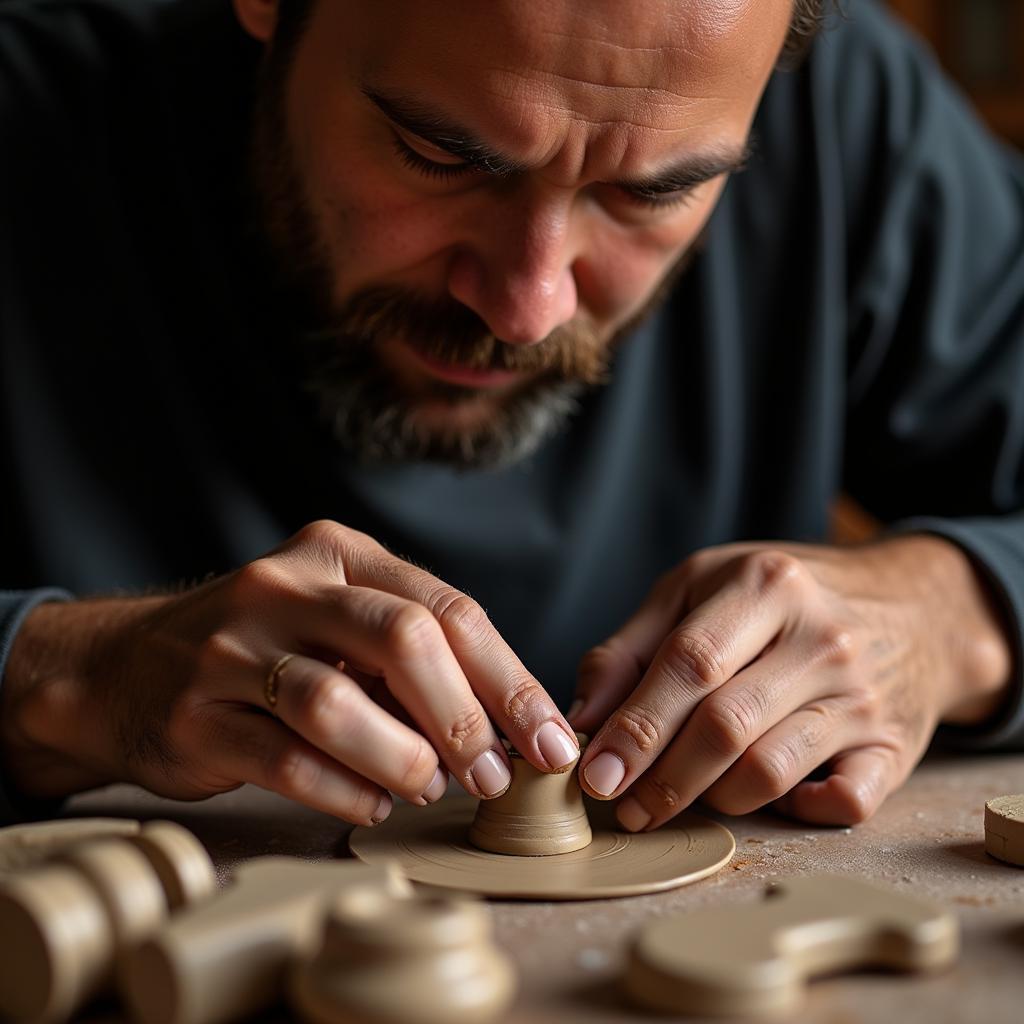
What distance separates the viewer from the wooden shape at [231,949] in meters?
0.75

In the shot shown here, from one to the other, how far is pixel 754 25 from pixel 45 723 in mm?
983

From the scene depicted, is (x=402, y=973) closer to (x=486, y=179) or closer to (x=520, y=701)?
(x=520, y=701)

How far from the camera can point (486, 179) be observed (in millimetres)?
1280

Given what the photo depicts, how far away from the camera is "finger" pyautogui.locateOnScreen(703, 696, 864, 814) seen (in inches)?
46.6

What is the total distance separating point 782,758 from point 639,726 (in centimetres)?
16

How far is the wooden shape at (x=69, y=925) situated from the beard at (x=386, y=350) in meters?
0.78

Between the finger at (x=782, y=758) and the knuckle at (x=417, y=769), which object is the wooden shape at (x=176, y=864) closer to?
the knuckle at (x=417, y=769)

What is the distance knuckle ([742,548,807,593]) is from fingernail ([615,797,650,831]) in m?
0.25

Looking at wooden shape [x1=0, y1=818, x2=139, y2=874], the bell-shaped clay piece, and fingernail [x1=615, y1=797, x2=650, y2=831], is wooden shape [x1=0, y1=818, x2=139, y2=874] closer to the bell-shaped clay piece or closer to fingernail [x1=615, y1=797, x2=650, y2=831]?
the bell-shaped clay piece

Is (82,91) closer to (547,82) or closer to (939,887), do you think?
(547,82)

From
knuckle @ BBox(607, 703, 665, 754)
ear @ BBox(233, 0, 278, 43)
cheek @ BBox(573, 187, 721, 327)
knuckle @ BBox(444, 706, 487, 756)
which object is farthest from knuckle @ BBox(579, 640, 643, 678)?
ear @ BBox(233, 0, 278, 43)

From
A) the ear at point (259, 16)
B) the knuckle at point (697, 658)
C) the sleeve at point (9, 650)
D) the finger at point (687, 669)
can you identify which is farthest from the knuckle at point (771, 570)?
the ear at point (259, 16)

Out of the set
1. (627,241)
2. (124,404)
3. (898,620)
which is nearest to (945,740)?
(898,620)

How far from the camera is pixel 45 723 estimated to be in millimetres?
1238
